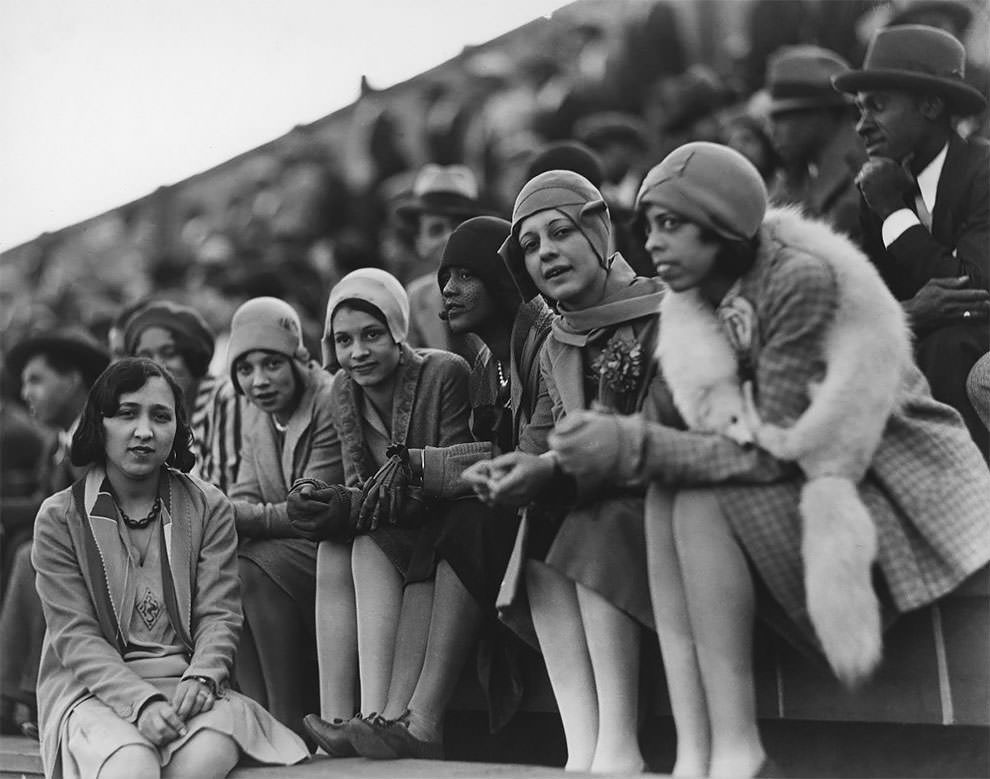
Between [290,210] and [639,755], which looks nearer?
[639,755]

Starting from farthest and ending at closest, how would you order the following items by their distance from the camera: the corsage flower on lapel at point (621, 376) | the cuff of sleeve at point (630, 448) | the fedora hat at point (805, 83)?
the fedora hat at point (805, 83), the corsage flower on lapel at point (621, 376), the cuff of sleeve at point (630, 448)

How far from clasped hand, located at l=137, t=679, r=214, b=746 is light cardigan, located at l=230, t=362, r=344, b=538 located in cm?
74

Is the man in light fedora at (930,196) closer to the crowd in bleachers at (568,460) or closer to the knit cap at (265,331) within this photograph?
the crowd in bleachers at (568,460)

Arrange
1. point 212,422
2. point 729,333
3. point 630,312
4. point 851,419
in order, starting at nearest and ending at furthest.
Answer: point 851,419, point 729,333, point 630,312, point 212,422

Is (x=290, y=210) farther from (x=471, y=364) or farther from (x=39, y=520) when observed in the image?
(x=39, y=520)

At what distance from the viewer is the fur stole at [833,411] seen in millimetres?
2770

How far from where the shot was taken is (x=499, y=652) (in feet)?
12.4

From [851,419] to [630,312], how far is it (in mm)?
788

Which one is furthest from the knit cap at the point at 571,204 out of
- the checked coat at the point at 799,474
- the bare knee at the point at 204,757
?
the bare knee at the point at 204,757

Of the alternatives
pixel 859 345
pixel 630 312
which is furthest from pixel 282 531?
pixel 859 345

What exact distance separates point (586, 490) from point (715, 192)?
74 cm

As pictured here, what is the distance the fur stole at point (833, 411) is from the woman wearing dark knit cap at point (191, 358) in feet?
7.78

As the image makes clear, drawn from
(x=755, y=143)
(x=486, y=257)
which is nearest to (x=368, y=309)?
(x=486, y=257)

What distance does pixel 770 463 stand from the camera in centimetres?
296
